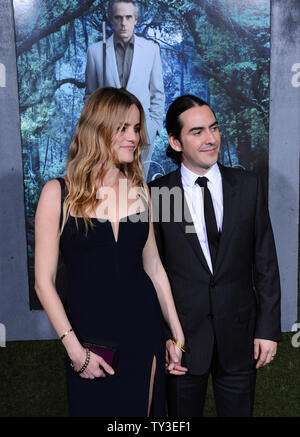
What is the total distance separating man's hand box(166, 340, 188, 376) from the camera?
2064 mm

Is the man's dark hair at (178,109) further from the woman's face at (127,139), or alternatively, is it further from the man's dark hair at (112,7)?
the man's dark hair at (112,7)

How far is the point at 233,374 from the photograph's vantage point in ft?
7.06

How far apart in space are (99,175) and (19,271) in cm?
246

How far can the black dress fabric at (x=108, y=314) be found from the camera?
5.98ft

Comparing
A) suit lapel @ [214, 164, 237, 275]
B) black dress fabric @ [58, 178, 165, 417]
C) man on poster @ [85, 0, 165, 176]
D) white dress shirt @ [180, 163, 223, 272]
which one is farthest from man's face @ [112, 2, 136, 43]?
black dress fabric @ [58, 178, 165, 417]

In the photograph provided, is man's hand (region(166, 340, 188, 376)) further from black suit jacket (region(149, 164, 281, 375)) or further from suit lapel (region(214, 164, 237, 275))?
suit lapel (region(214, 164, 237, 275))

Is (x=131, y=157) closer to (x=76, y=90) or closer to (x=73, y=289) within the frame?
(x=73, y=289)

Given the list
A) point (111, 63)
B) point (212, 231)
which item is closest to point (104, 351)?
point (212, 231)

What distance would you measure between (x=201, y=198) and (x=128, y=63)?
2.13m

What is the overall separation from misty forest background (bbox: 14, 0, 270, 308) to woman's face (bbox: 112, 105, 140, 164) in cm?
206

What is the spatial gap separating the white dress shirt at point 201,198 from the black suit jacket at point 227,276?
4cm

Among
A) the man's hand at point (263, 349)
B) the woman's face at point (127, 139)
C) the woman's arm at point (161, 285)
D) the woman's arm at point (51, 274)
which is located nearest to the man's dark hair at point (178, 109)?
the woman's face at point (127, 139)
